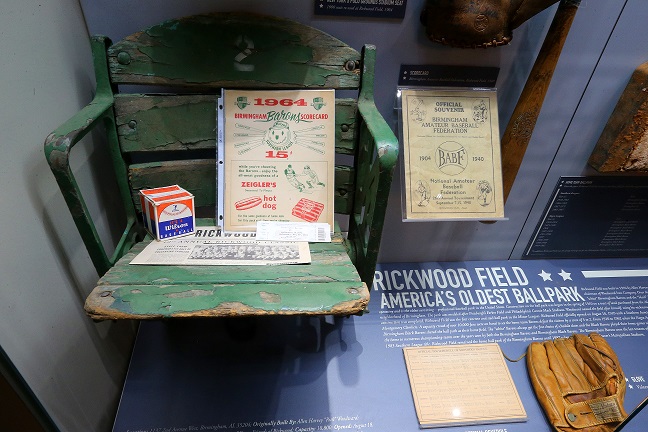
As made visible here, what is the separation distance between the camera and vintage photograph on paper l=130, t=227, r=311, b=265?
1027 millimetres

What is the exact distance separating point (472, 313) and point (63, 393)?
129cm

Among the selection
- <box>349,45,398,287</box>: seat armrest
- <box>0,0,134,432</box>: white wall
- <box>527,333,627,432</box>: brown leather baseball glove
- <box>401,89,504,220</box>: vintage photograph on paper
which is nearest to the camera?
<box>0,0,134,432</box>: white wall

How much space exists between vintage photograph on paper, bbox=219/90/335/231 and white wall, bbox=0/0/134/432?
1.31 feet

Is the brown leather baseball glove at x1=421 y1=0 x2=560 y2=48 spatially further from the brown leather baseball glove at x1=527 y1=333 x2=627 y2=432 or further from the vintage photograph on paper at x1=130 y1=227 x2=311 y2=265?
the brown leather baseball glove at x1=527 y1=333 x2=627 y2=432

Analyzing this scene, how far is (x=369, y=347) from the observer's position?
1368mm

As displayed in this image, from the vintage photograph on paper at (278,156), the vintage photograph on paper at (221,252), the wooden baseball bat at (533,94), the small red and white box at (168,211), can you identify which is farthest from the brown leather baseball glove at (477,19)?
the small red and white box at (168,211)

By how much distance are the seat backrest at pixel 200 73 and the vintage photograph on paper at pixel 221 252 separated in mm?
207

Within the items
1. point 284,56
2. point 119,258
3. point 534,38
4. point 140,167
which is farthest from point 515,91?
point 119,258

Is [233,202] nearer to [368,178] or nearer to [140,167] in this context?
[140,167]

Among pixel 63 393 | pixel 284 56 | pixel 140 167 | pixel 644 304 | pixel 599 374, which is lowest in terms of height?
pixel 644 304

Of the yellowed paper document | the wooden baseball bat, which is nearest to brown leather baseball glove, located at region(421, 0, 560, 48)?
the wooden baseball bat

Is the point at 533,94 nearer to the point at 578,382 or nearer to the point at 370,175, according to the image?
the point at 370,175

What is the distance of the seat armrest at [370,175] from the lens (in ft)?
3.02

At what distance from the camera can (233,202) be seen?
47.3 inches
